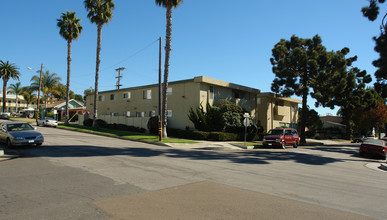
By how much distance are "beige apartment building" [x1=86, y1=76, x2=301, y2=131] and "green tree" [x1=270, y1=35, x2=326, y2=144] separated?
3.04 meters

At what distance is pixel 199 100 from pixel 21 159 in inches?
710

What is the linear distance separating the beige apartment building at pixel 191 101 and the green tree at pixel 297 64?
9.97 feet

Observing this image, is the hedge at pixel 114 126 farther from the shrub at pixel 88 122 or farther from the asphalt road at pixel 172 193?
the asphalt road at pixel 172 193

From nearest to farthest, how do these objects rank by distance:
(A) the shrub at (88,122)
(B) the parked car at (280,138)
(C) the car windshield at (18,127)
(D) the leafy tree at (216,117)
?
(C) the car windshield at (18,127), (B) the parked car at (280,138), (D) the leafy tree at (216,117), (A) the shrub at (88,122)

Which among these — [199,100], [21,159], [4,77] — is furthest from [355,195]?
[4,77]

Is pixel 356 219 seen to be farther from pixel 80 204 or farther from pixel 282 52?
pixel 282 52

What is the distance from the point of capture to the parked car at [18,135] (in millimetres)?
13586

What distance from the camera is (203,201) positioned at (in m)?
5.71

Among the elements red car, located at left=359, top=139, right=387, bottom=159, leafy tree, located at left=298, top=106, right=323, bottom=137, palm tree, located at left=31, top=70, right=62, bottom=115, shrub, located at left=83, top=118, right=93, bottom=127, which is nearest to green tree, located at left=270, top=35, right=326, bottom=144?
leafy tree, located at left=298, top=106, right=323, bottom=137

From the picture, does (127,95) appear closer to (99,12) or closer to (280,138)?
(99,12)

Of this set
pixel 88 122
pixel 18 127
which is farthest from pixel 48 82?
pixel 18 127

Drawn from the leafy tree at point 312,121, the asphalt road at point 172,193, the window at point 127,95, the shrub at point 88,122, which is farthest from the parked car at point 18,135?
the leafy tree at point 312,121

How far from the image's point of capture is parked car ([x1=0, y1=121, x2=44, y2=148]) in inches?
535

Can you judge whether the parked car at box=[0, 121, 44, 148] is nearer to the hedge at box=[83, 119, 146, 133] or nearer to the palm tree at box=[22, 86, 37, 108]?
the hedge at box=[83, 119, 146, 133]
